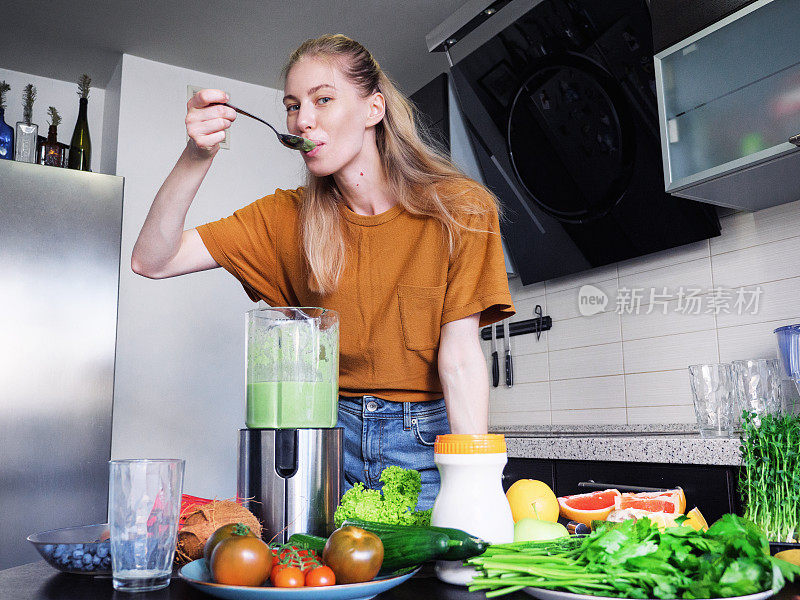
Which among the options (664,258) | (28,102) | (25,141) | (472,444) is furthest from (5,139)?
(472,444)

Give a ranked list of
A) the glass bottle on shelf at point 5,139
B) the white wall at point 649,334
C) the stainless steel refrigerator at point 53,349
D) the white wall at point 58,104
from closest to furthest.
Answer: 1. the white wall at point 649,334
2. the stainless steel refrigerator at point 53,349
3. the glass bottle on shelf at point 5,139
4. the white wall at point 58,104

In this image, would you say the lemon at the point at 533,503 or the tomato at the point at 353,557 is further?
the lemon at the point at 533,503

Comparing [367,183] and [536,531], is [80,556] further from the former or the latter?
[367,183]

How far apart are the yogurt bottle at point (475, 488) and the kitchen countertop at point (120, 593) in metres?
0.06

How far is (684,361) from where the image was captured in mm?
2135

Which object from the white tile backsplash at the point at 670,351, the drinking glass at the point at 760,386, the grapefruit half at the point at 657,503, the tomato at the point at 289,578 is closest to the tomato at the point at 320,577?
the tomato at the point at 289,578

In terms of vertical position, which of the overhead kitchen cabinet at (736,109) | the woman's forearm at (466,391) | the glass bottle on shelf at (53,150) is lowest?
the woman's forearm at (466,391)

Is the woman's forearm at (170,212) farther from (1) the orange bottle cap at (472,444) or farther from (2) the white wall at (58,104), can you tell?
(2) the white wall at (58,104)

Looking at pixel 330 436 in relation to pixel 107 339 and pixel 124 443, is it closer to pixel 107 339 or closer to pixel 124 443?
pixel 107 339

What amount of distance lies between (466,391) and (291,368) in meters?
0.37

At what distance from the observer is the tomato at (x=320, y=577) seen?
0.52 meters

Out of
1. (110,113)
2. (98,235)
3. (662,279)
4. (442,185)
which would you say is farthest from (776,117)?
(110,113)

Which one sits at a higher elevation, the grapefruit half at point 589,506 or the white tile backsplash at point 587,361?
the white tile backsplash at point 587,361

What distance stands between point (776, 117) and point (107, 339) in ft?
6.85
